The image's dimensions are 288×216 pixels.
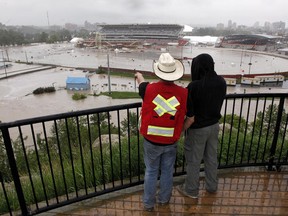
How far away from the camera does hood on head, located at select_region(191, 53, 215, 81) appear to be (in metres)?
2.26

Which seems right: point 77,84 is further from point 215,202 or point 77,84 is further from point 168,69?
point 168,69

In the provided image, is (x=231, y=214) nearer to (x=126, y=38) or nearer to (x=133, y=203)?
(x=133, y=203)

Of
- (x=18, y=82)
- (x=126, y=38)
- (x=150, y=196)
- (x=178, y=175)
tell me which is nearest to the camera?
(x=150, y=196)

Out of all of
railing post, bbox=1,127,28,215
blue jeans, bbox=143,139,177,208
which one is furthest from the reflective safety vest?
railing post, bbox=1,127,28,215

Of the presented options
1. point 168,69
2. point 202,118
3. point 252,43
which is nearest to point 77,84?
point 202,118

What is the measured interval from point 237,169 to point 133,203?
1.41 metres

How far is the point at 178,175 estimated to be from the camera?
3.08 m

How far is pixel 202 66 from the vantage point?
2277 mm

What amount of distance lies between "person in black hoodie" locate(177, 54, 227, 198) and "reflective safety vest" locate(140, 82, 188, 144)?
14cm

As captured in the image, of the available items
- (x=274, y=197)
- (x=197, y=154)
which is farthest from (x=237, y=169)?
(x=197, y=154)

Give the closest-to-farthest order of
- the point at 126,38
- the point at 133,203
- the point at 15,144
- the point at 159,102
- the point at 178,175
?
1. the point at 159,102
2. the point at 133,203
3. the point at 178,175
4. the point at 15,144
5. the point at 126,38

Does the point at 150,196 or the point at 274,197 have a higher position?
the point at 150,196

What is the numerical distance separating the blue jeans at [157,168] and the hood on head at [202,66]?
2.20 ft

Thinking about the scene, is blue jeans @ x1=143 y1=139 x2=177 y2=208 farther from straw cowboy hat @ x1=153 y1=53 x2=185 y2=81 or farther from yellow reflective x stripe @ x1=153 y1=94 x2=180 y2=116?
straw cowboy hat @ x1=153 y1=53 x2=185 y2=81
